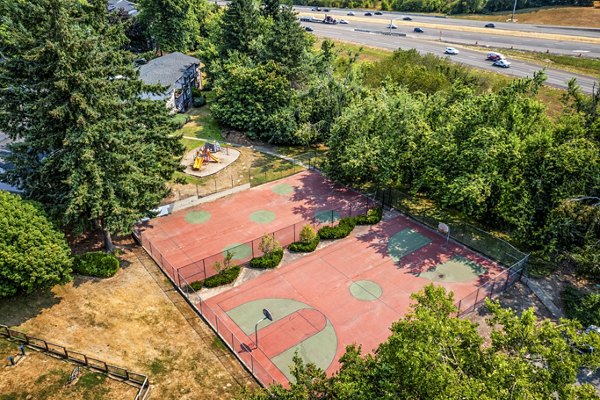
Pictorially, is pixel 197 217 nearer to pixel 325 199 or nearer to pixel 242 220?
pixel 242 220

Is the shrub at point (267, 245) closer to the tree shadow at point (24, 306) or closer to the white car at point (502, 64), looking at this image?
the tree shadow at point (24, 306)

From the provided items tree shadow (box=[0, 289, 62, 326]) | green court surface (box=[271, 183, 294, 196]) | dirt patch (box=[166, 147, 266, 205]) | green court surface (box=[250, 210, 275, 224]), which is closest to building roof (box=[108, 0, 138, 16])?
dirt patch (box=[166, 147, 266, 205])

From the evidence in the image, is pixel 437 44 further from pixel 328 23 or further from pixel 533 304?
pixel 533 304

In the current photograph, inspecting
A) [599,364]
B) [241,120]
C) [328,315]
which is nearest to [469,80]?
[241,120]

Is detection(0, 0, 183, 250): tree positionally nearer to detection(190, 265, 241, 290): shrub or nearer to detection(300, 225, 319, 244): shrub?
detection(190, 265, 241, 290): shrub

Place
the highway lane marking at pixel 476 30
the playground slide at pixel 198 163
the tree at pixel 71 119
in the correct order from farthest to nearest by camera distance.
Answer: the highway lane marking at pixel 476 30, the playground slide at pixel 198 163, the tree at pixel 71 119

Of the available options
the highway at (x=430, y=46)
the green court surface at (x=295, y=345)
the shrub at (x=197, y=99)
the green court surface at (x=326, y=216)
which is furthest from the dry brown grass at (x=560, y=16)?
the green court surface at (x=295, y=345)
